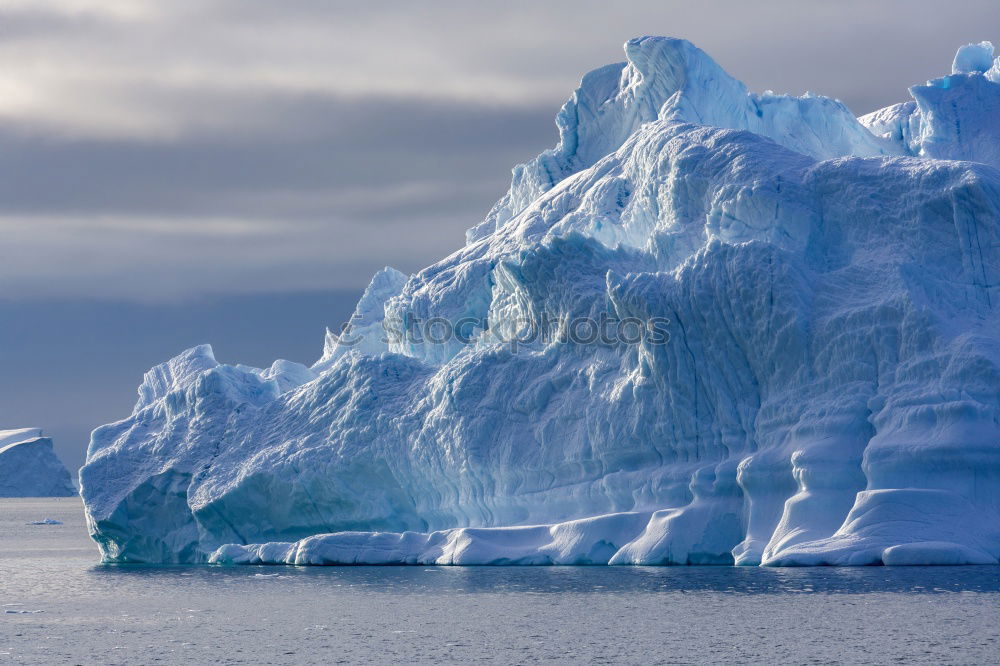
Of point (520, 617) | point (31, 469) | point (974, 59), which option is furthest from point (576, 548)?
point (31, 469)

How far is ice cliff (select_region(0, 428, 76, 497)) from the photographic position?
461ft

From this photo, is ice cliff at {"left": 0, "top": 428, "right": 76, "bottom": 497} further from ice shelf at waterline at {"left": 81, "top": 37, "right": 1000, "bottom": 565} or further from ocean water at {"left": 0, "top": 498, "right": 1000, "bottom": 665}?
ocean water at {"left": 0, "top": 498, "right": 1000, "bottom": 665}

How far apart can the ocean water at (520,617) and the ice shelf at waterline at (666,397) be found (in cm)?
135

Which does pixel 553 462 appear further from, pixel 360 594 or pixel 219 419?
pixel 219 419

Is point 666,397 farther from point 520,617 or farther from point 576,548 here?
point 520,617

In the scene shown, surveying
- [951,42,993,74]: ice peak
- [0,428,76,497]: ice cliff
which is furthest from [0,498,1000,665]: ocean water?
[0,428,76,497]: ice cliff

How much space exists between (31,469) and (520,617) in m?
121

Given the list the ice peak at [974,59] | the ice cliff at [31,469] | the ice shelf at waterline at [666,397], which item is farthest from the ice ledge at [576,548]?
the ice cliff at [31,469]

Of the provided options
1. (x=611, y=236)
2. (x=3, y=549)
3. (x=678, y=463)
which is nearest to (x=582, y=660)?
(x=678, y=463)

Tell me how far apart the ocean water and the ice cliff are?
104824 mm

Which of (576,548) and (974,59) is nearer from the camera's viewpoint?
(576,548)

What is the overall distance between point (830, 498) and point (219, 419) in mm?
19231

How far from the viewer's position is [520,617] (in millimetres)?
30984

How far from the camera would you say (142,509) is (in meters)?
44.5
